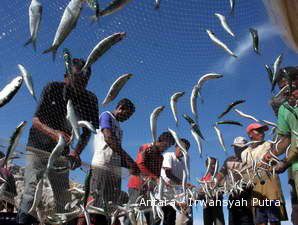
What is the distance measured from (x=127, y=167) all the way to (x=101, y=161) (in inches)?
16.4

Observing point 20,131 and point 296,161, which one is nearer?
point 20,131

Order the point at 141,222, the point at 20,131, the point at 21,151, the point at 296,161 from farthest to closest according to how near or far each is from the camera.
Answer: the point at 141,222
the point at 21,151
the point at 296,161
the point at 20,131

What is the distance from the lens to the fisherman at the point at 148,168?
5.20 metres

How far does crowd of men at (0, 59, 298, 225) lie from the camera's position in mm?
4215

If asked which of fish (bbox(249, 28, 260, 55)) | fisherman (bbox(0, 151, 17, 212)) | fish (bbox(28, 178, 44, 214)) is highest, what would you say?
fish (bbox(249, 28, 260, 55))

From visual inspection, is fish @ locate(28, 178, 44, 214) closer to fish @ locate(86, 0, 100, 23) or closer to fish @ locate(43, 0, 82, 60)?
fish @ locate(43, 0, 82, 60)

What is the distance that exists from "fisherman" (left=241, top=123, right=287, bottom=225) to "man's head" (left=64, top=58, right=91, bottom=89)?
8.18 ft

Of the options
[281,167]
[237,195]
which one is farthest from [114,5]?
[237,195]

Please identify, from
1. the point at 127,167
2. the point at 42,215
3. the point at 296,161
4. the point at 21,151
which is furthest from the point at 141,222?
the point at 296,161

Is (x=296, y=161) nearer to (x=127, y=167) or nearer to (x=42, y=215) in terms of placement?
(x=127, y=167)

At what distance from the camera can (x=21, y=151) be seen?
451cm

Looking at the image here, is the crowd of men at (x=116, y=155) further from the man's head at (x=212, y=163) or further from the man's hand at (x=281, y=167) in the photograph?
the man's head at (x=212, y=163)

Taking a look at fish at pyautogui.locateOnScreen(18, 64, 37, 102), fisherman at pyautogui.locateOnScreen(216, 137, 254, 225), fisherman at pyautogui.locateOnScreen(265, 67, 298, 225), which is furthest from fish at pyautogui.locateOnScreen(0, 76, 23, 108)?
fisherman at pyautogui.locateOnScreen(216, 137, 254, 225)

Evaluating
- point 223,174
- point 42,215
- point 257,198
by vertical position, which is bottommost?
point 42,215
